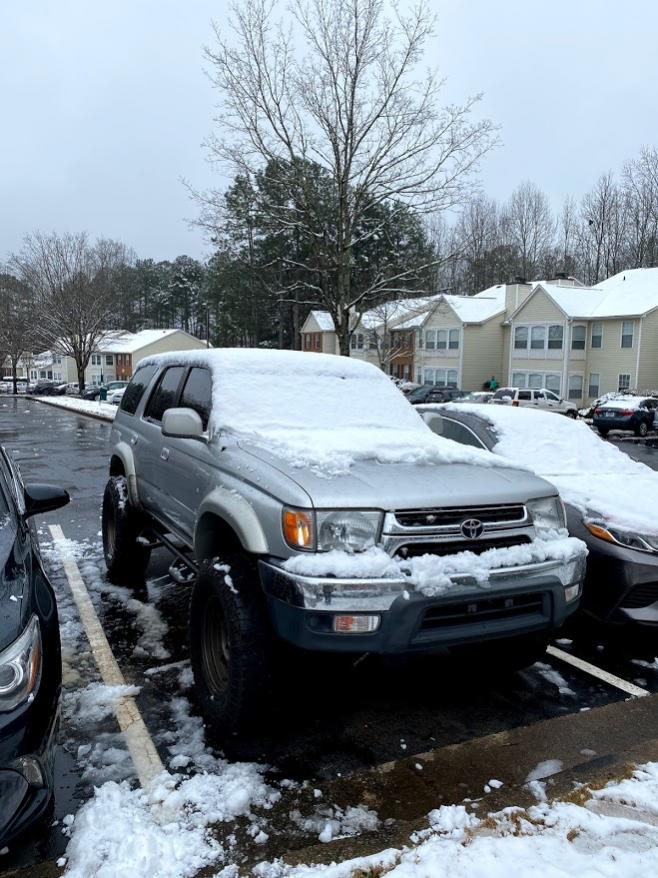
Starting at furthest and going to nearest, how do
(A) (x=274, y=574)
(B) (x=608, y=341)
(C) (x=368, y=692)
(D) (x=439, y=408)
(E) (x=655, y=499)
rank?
1. (B) (x=608, y=341)
2. (D) (x=439, y=408)
3. (E) (x=655, y=499)
4. (C) (x=368, y=692)
5. (A) (x=274, y=574)

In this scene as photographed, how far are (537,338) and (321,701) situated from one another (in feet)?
136

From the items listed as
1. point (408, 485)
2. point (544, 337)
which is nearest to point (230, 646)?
point (408, 485)

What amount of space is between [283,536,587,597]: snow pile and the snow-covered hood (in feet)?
0.75

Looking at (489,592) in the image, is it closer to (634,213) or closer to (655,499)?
(655,499)

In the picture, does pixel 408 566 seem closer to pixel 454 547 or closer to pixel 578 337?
pixel 454 547

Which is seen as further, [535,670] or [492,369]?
[492,369]

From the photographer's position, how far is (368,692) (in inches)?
162

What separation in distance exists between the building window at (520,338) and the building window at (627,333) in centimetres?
A: 622

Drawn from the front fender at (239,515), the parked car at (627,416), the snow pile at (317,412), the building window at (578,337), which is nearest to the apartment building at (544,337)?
the building window at (578,337)

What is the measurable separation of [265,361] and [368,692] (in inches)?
88.8

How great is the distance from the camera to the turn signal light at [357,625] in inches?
117

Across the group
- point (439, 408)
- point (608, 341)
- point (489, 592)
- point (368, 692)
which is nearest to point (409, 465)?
point (489, 592)

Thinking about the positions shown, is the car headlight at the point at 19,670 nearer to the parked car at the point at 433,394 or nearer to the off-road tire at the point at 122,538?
the off-road tire at the point at 122,538

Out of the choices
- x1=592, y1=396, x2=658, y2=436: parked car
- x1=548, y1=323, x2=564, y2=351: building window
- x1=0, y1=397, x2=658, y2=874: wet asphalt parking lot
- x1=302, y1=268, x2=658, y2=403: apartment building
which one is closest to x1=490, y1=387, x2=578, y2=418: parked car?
x1=302, y1=268, x2=658, y2=403: apartment building
